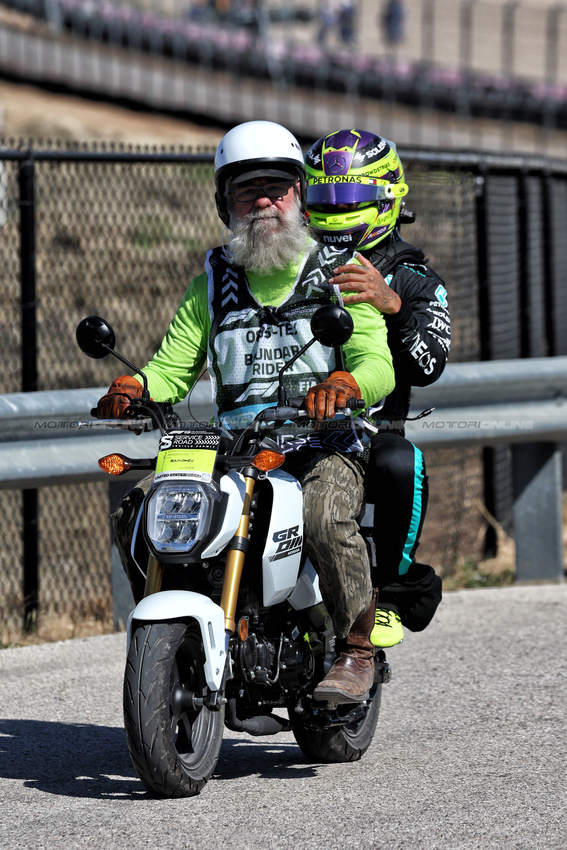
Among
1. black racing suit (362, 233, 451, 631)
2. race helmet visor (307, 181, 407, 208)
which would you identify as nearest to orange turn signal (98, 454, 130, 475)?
black racing suit (362, 233, 451, 631)

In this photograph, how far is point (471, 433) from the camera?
26.1 ft

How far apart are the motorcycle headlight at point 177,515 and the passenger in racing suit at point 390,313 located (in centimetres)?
98

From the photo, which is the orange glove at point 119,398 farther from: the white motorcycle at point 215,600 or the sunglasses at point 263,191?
the sunglasses at point 263,191

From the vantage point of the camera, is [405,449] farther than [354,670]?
Yes

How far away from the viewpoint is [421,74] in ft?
135

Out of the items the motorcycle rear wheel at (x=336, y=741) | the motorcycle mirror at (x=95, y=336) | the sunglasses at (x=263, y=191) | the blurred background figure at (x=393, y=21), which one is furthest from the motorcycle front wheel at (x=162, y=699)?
the blurred background figure at (x=393, y=21)

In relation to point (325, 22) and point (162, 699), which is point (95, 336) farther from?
point (325, 22)

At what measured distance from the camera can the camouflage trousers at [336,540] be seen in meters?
4.39

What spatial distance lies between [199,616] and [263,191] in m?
1.53

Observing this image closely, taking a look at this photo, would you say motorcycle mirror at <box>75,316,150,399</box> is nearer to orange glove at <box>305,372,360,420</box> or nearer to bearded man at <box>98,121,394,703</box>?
bearded man at <box>98,121,394,703</box>

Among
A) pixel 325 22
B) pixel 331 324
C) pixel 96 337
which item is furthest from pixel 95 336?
pixel 325 22

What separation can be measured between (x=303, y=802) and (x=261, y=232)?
179 centimetres

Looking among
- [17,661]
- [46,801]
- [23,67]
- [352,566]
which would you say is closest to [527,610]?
[17,661]

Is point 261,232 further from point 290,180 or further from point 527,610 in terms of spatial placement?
point 527,610
